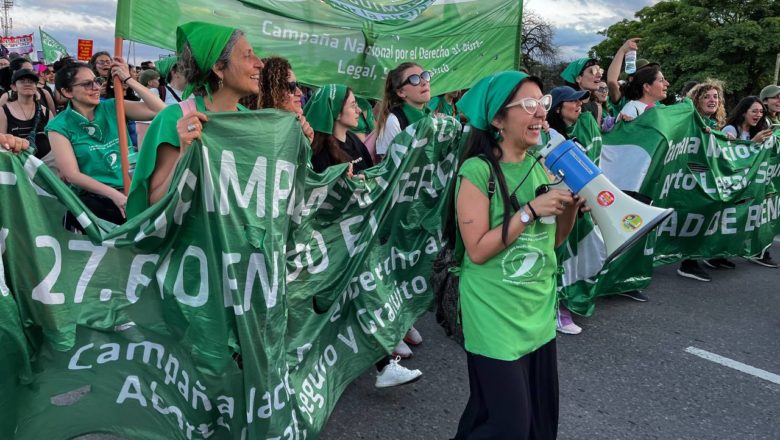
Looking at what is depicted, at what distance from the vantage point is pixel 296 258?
2820 millimetres

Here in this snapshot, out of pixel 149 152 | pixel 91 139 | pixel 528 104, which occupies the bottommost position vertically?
pixel 91 139

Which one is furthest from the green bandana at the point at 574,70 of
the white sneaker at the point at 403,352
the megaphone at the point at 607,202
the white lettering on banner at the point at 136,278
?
the white lettering on banner at the point at 136,278

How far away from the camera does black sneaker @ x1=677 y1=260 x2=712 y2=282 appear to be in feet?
19.9

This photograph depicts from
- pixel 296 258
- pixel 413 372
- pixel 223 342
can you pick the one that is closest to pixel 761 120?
pixel 413 372

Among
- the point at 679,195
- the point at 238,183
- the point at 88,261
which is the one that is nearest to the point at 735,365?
the point at 679,195

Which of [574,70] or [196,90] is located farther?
[574,70]

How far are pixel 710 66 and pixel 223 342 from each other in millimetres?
38495

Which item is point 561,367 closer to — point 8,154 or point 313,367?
point 313,367

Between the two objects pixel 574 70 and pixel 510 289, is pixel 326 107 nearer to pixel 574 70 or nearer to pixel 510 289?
pixel 510 289

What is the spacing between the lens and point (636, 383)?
3775 mm

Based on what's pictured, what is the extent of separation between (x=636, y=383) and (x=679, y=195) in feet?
8.57

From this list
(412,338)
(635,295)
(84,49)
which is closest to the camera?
(412,338)

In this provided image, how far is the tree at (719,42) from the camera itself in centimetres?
3322

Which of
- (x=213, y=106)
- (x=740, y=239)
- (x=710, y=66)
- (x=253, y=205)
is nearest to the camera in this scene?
(x=253, y=205)
